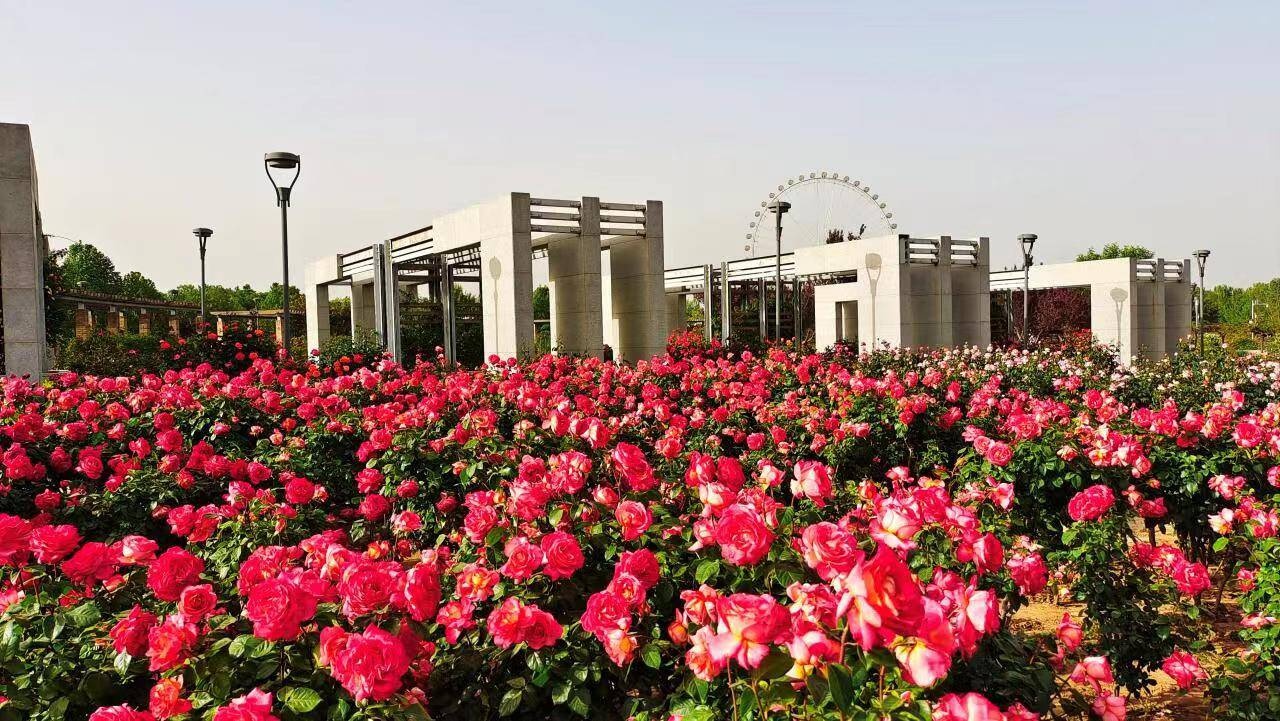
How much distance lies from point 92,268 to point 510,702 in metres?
67.3

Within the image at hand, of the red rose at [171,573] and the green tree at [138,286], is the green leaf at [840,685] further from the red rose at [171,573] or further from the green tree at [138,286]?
the green tree at [138,286]

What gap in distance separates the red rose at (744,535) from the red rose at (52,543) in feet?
5.90

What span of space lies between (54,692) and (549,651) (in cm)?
101

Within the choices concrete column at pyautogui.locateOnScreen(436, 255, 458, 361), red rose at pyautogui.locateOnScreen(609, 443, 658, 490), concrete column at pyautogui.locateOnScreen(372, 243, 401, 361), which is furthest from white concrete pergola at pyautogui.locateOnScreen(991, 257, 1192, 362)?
red rose at pyautogui.locateOnScreen(609, 443, 658, 490)

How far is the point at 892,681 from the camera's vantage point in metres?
1.46

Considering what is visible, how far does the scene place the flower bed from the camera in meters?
1.41

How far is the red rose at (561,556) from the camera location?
1.83 meters

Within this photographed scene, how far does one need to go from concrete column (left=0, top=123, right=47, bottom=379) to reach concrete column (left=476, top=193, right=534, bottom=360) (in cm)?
564

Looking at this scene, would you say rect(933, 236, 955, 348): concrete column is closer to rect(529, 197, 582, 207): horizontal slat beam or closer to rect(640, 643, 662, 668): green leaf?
rect(529, 197, 582, 207): horizontal slat beam

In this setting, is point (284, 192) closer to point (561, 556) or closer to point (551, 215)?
point (551, 215)

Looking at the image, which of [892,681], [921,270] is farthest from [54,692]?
[921,270]

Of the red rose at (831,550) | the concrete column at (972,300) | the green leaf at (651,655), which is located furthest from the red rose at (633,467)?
the concrete column at (972,300)

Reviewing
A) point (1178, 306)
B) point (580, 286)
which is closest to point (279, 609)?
point (580, 286)

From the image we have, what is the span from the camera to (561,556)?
6.03ft
